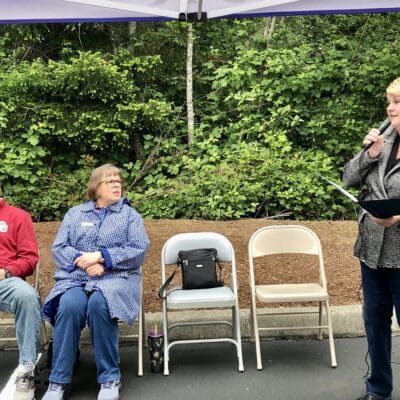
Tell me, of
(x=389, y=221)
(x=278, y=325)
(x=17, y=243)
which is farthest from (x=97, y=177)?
(x=389, y=221)

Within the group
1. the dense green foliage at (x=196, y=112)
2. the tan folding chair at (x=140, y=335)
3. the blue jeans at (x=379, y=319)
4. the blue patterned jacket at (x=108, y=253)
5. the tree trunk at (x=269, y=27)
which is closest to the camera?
the blue jeans at (x=379, y=319)

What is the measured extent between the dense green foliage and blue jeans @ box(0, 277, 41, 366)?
14.9ft

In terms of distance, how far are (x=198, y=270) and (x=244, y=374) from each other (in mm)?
846

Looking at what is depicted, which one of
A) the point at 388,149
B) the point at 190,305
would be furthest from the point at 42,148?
the point at 388,149

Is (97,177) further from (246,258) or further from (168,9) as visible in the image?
(246,258)

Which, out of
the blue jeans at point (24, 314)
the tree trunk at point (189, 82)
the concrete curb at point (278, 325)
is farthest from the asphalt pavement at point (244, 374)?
the tree trunk at point (189, 82)

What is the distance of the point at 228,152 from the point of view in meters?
8.66

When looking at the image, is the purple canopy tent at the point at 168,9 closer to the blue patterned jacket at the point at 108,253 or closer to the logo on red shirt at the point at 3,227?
the blue patterned jacket at the point at 108,253

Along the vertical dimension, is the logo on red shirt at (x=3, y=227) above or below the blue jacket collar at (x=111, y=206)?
below

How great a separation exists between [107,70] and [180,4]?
4978 mm

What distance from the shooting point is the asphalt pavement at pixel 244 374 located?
11.5ft

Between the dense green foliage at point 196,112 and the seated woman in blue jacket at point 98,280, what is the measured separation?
3.99 m

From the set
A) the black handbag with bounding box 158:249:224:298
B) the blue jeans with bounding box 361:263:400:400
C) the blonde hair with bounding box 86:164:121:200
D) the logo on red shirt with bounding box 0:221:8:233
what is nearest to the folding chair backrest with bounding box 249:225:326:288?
the black handbag with bounding box 158:249:224:298

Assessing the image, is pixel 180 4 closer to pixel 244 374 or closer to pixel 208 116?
pixel 244 374
